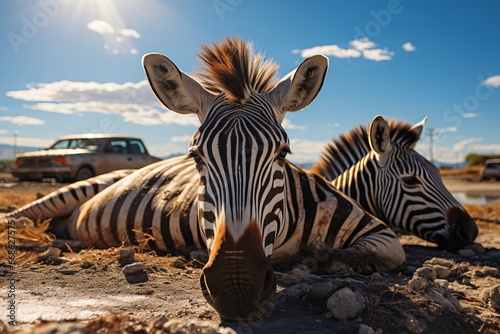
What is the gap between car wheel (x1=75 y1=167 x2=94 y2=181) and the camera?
15008 mm

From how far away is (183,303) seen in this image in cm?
255

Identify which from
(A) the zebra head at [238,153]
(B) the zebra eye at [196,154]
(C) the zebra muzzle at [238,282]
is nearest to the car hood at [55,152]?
(A) the zebra head at [238,153]

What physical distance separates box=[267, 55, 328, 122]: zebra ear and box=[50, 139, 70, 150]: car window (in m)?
14.7

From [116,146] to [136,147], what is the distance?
94 centimetres

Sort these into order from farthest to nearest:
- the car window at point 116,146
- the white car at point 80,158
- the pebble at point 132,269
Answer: the car window at point 116,146, the white car at point 80,158, the pebble at point 132,269

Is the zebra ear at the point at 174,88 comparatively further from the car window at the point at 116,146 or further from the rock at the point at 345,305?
the car window at the point at 116,146

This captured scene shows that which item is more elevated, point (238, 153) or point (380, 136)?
point (380, 136)

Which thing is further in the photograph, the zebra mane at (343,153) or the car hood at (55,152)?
the car hood at (55,152)

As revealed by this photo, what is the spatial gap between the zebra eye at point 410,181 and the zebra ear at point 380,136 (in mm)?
508

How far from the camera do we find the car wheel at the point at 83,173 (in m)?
15.0

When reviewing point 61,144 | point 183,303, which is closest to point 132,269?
point 183,303

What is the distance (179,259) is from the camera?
13.0ft

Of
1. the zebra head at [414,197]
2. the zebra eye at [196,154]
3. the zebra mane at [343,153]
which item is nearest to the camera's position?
the zebra eye at [196,154]

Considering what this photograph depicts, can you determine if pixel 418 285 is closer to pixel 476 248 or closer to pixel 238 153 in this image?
pixel 238 153
